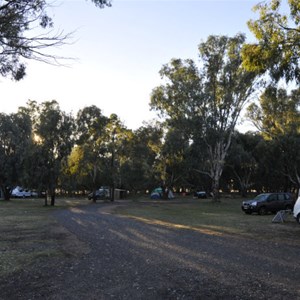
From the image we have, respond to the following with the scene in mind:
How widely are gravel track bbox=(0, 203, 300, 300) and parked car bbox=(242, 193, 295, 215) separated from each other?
15.2 meters

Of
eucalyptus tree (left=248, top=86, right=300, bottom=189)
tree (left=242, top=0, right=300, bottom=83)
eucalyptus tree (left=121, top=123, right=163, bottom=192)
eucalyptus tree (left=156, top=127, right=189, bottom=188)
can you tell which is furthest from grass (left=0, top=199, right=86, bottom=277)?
eucalyptus tree (left=121, top=123, right=163, bottom=192)

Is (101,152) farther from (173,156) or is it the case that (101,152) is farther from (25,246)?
(25,246)

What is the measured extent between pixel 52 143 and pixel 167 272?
1225 inches

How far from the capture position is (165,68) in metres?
44.7

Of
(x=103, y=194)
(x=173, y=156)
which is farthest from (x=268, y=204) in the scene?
(x=103, y=194)

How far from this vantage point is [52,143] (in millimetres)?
37312

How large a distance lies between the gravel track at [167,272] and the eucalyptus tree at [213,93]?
97.3ft

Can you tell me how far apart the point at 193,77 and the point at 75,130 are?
48.9 feet

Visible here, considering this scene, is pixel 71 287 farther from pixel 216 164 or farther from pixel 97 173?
pixel 97 173

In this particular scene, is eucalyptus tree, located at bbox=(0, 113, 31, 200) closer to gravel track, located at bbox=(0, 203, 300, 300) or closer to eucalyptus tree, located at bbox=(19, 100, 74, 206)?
eucalyptus tree, located at bbox=(19, 100, 74, 206)

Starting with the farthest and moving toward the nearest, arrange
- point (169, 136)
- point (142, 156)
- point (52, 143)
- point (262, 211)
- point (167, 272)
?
point (142, 156) < point (169, 136) < point (52, 143) < point (262, 211) < point (167, 272)

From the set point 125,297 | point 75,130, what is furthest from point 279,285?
point 75,130

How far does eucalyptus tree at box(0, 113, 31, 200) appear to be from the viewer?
4894cm

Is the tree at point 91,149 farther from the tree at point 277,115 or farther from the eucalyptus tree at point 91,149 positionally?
the tree at point 277,115
